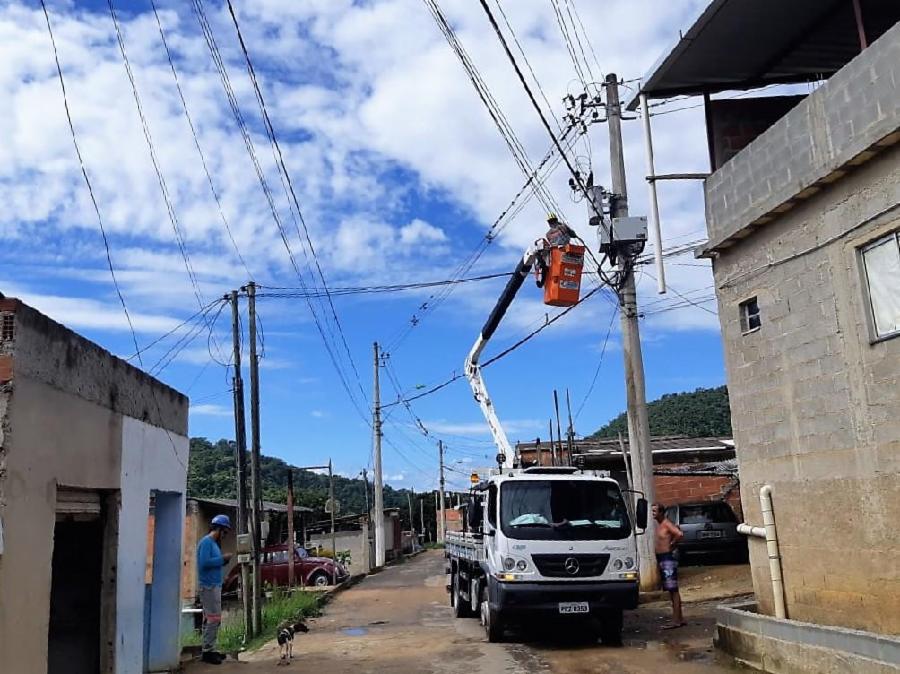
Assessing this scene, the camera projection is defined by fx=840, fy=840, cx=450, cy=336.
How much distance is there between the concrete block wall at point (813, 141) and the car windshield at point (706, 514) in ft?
35.1

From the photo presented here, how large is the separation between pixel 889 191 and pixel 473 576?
8.97 m

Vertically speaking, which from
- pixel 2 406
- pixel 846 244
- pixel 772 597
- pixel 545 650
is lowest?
pixel 545 650

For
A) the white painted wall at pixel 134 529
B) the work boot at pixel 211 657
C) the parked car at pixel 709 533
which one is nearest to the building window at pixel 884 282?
the white painted wall at pixel 134 529

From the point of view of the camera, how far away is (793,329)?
8820 mm

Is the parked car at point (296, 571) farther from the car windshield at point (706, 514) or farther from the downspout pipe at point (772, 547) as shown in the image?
the downspout pipe at point (772, 547)

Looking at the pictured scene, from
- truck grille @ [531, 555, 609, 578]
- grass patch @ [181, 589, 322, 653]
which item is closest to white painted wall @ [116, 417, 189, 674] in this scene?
grass patch @ [181, 589, 322, 653]

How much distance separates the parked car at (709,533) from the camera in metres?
19.1

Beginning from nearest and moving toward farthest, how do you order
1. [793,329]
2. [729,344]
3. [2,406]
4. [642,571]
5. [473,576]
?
1. [2,406]
2. [793,329]
3. [729,344]
4. [473,576]
5. [642,571]

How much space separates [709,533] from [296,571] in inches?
512

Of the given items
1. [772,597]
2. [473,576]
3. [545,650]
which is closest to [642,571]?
[473,576]

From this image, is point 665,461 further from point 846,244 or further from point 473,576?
point 846,244

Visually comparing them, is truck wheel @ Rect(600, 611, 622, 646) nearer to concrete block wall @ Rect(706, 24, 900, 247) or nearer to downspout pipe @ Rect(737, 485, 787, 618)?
downspout pipe @ Rect(737, 485, 787, 618)

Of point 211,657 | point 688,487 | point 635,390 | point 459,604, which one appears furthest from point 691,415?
point 211,657

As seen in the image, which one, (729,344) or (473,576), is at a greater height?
(729,344)
